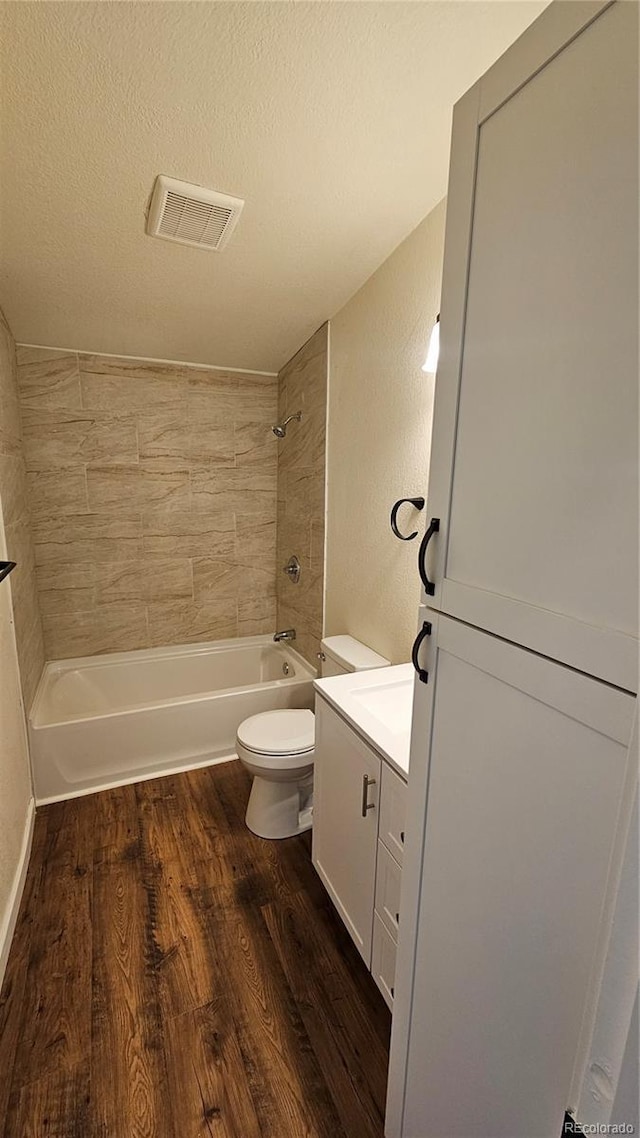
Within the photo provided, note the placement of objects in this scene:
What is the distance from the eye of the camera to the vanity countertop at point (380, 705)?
1.24 m

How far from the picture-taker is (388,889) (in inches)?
49.3

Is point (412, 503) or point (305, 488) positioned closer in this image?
point (412, 503)

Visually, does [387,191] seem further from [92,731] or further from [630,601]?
[92,731]

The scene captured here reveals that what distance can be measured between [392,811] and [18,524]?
2149 millimetres

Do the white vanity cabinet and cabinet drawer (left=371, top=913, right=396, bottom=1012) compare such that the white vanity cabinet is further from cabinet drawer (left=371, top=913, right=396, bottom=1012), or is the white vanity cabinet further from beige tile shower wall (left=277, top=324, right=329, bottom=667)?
beige tile shower wall (left=277, top=324, right=329, bottom=667)

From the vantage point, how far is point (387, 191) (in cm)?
146

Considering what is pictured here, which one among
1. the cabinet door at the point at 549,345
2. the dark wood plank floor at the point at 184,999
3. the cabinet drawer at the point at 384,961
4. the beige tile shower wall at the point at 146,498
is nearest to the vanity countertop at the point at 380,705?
the cabinet drawer at the point at 384,961

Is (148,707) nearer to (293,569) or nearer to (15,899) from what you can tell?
(15,899)

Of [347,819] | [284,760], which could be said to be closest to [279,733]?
[284,760]

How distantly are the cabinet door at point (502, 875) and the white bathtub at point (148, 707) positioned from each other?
1761mm

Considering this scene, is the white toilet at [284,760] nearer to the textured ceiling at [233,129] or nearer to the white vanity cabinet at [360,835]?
the white vanity cabinet at [360,835]

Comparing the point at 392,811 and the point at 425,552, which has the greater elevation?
the point at 425,552

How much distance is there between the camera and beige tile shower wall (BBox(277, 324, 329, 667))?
253 cm

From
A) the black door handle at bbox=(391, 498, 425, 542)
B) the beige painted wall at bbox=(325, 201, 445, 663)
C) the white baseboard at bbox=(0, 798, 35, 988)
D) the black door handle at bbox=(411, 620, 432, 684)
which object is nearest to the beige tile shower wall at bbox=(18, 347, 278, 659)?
the beige painted wall at bbox=(325, 201, 445, 663)
